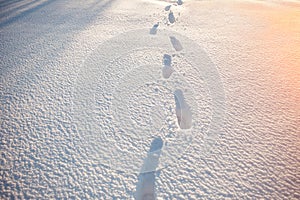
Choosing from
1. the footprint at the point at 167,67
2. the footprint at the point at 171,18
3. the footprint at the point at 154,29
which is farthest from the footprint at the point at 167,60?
the footprint at the point at 171,18

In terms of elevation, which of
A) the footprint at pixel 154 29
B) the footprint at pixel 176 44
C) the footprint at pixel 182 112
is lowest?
the footprint at pixel 182 112

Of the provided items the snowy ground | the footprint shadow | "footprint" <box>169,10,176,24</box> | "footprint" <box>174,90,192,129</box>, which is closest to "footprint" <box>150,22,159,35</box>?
the snowy ground

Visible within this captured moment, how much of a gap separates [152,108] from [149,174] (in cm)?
64

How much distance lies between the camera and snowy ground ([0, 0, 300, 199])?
150 cm

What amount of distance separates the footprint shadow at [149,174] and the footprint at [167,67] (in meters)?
0.83

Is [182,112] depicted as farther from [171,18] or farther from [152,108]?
[171,18]

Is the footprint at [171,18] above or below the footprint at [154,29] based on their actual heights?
above

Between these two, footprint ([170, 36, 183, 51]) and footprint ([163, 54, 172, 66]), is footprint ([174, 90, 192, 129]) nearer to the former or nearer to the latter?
footprint ([163, 54, 172, 66])

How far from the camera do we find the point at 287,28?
3.00 m

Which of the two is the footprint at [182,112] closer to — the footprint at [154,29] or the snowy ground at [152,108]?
the snowy ground at [152,108]

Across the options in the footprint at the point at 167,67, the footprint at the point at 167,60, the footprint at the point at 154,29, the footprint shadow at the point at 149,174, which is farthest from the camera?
the footprint at the point at 154,29

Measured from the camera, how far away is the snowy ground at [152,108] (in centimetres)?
150

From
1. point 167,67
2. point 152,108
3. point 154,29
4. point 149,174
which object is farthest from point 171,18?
point 149,174

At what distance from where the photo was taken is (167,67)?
2.37 meters
